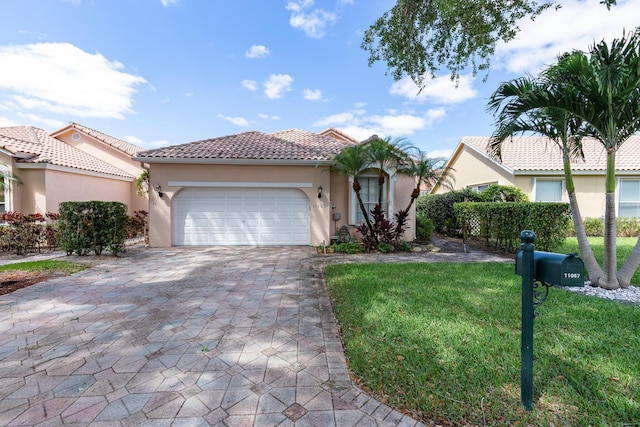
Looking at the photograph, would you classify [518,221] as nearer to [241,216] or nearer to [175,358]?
[175,358]

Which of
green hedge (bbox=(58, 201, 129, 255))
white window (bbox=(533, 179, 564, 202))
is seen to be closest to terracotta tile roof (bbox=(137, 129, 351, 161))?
green hedge (bbox=(58, 201, 129, 255))

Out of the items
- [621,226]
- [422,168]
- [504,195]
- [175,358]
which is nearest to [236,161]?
[422,168]

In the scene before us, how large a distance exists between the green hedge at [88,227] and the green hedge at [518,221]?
12823 mm

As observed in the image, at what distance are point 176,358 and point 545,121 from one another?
7978mm

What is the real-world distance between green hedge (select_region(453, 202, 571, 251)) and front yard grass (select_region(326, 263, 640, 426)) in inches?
151

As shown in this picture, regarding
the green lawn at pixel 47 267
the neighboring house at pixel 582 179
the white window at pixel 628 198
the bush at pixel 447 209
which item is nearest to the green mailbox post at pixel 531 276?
the green lawn at pixel 47 267

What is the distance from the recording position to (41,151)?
13.0 meters

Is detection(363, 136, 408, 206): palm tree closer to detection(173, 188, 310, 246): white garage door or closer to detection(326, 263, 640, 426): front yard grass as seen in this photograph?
detection(173, 188, 310, 246): white garage door

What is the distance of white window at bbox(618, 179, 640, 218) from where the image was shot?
14602 millimetres

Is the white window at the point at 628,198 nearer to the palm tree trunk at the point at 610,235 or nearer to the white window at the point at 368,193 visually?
the white window at the point at 368,193

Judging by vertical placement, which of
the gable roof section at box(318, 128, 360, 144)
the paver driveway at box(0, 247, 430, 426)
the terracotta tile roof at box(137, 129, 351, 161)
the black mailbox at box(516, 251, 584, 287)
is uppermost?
the gable roof section at box(318, 128, 360, 144)

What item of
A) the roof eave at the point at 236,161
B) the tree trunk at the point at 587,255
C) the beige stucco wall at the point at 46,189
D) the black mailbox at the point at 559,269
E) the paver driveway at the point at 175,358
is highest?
the roof eave at the point at 236,161

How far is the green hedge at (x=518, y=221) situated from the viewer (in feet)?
27.2

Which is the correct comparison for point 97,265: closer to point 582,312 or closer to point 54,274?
point 54,274
